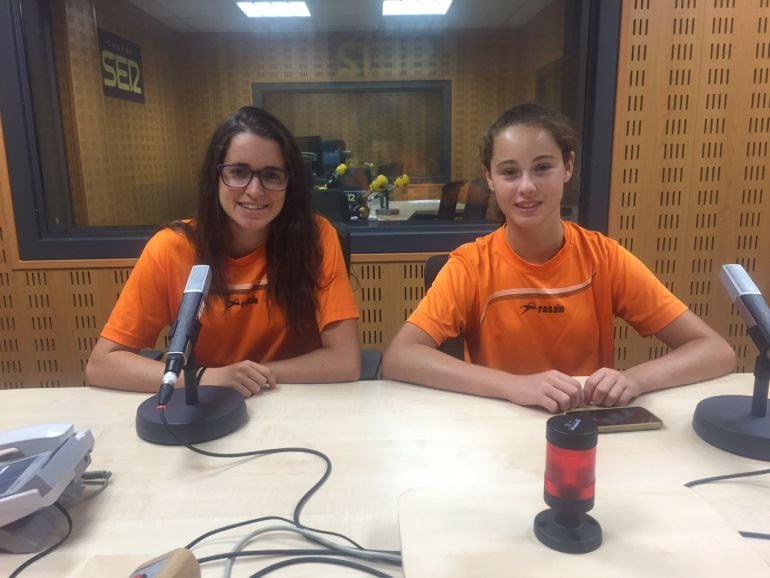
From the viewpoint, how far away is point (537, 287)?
1.40m

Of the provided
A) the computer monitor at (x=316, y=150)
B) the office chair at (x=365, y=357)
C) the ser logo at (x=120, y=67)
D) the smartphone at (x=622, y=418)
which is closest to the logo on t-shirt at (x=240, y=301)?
the office chair at (x=365, y=357)

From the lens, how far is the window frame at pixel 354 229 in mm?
2191

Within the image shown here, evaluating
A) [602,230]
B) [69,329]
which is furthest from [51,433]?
[602,230]

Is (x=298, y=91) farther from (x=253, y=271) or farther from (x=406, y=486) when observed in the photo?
(x=406, y=486)

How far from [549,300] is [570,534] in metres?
0.83

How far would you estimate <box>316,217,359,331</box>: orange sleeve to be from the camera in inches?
55.9

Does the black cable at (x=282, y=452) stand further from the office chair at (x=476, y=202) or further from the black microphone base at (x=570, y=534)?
the office chair at (x=476, y=202)

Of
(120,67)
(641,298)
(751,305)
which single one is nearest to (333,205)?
(120,67)

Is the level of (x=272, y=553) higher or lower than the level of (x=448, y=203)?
lower

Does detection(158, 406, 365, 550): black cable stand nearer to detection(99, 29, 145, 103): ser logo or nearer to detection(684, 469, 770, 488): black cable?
detection(684, 469, 770, 488): black cable

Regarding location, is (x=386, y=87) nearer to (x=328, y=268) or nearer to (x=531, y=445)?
(x=328, y=268)

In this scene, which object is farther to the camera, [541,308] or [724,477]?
[541,308]

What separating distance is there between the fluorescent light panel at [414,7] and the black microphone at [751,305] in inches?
140

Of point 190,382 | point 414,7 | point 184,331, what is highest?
point 414,7
